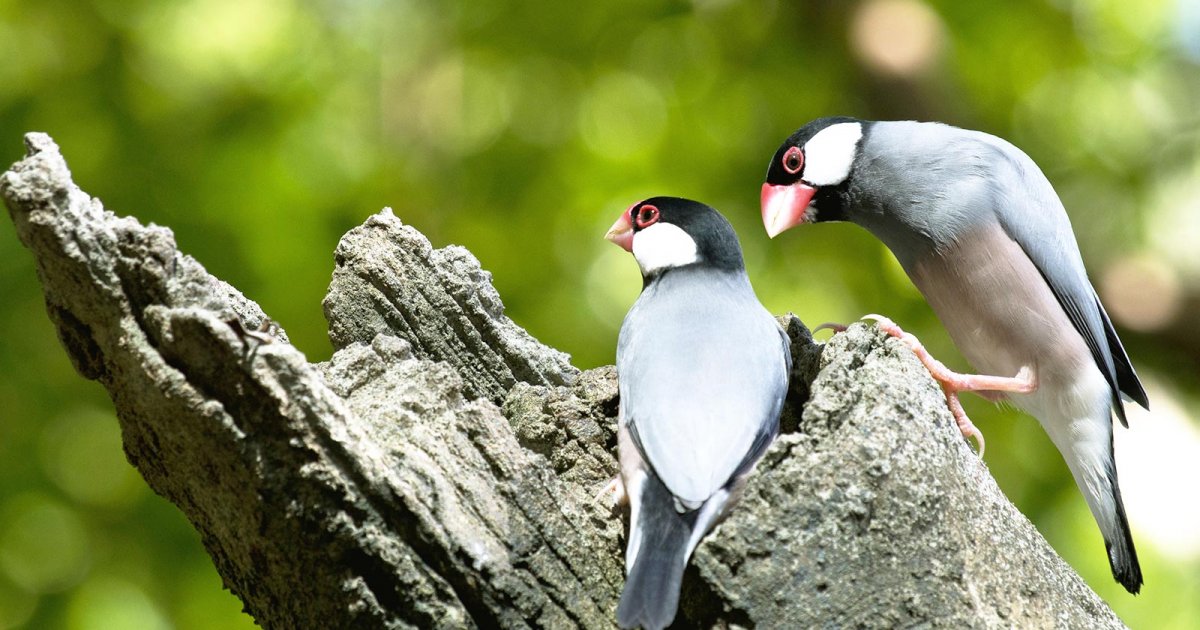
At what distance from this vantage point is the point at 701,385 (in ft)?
9.95

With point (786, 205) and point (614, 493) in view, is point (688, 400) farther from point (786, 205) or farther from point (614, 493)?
point (786, 205)

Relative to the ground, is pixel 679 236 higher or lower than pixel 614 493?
higher

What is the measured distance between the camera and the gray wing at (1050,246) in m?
4.46

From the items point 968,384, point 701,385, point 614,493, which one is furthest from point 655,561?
point 968,384

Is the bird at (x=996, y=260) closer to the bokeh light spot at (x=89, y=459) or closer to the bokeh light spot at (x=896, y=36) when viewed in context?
the bokeh light spot at (x=896, y=36)

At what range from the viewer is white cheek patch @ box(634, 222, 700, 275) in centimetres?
386

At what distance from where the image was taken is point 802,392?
357 cm

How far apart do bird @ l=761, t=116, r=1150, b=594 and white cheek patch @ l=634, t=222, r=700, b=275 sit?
2.59 ft

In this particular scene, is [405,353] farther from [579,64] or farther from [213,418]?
[579,64]

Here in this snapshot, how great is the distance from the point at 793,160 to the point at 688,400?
2.04 meters

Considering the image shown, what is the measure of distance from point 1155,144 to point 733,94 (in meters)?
2.91

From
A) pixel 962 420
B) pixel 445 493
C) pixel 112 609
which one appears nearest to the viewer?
pixel 445 493

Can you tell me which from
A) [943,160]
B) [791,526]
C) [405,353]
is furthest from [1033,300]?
[405,353]

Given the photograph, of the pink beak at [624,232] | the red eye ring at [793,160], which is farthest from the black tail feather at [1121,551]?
the pink beak at [624,232]
